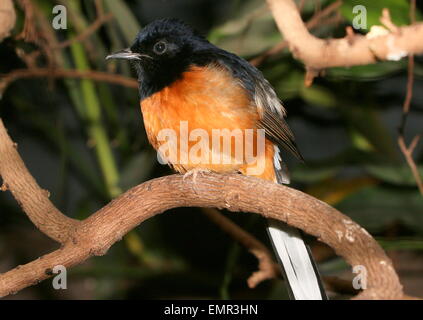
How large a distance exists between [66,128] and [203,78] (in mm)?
2823

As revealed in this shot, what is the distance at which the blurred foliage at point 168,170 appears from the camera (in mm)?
3285

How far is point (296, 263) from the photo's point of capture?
2328 millimetres

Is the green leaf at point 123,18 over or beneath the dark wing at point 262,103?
over

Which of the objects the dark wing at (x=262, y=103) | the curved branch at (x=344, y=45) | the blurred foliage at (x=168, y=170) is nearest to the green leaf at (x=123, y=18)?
the blurred foliage at (x=168, y=170)

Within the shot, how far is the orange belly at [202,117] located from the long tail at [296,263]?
0.31 metres

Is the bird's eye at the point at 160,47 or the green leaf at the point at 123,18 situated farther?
the green leaf at the point at 123,18

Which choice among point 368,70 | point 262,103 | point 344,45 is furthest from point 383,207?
point 344,45

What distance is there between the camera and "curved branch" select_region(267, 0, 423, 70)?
4.18 feet

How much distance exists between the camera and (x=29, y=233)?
4.92m

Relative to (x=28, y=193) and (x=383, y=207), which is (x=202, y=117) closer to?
(x=28, y=193)

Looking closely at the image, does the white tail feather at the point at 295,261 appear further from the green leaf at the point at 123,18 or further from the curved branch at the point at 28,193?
the green leaf at the point at 123,18

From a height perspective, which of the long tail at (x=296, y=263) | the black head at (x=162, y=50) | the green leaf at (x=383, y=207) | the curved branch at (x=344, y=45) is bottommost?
the long tail at (x=296, y=263)

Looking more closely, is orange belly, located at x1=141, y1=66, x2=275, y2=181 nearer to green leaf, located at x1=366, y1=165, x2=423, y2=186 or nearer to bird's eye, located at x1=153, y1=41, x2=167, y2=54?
bird's eye, located at x1=153, y1=41, x2=167, y2=54

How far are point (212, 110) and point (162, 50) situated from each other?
1.40 feet
